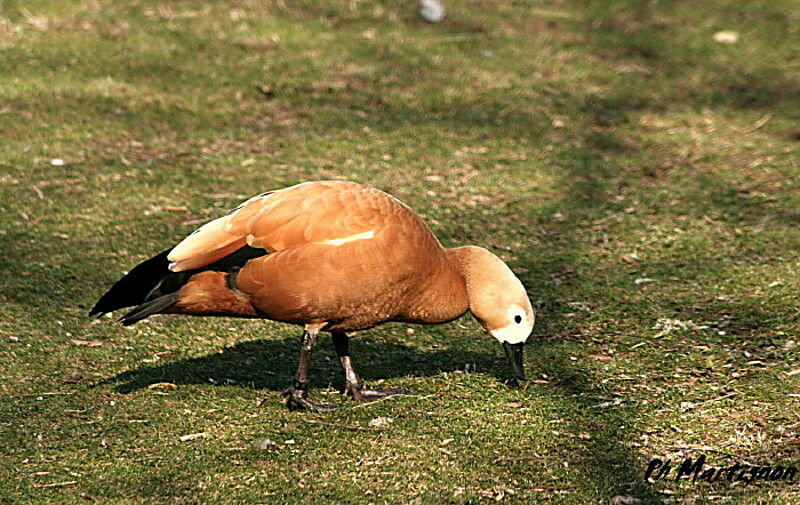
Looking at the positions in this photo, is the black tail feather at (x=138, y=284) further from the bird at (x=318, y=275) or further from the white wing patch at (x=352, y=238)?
the white wing patch at (x=352, y=238)

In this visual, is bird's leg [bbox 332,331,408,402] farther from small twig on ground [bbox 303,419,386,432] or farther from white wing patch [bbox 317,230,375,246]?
white wing patch [bbox 317,230,375,246]

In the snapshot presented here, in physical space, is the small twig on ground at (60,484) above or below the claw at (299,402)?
above

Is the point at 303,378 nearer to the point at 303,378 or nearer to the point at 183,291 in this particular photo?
the point at 303,378

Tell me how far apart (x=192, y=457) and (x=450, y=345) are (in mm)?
2152

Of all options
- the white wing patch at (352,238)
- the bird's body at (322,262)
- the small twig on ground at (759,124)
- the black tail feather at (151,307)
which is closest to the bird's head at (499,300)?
the bird's body at (322,262)

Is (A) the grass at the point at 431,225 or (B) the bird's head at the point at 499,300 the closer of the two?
(A) the grass at the point at 431,225

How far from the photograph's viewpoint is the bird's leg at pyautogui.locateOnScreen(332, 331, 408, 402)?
5.41 meters

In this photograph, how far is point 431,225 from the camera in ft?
27.0

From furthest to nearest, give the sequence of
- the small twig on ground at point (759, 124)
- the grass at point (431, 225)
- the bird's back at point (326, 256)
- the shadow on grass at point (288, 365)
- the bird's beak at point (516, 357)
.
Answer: the small twig on ground at point (759, 124)
the shadow on grass at point (288, 365)
the bird's beak at point (516, 357)
the bird's back at point (326, 256)
the grass at point (431, 225)

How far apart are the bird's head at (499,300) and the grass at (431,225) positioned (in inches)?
13.5

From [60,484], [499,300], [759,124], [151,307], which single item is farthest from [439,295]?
[759,124]

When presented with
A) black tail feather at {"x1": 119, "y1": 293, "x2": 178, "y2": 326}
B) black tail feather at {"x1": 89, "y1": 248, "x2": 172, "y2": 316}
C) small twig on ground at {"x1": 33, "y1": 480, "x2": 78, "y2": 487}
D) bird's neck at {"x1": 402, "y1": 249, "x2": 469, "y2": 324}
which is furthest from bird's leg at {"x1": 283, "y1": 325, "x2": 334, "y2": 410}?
small twig on ground at {"x1": 33, "y1": 480, "x2": 78, "y2": 487}

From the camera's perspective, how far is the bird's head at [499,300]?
5.20 m

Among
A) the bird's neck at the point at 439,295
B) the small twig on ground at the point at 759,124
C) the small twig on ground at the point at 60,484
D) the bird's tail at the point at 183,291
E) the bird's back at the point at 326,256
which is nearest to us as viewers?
the small twig on ground at the point at 60,484
